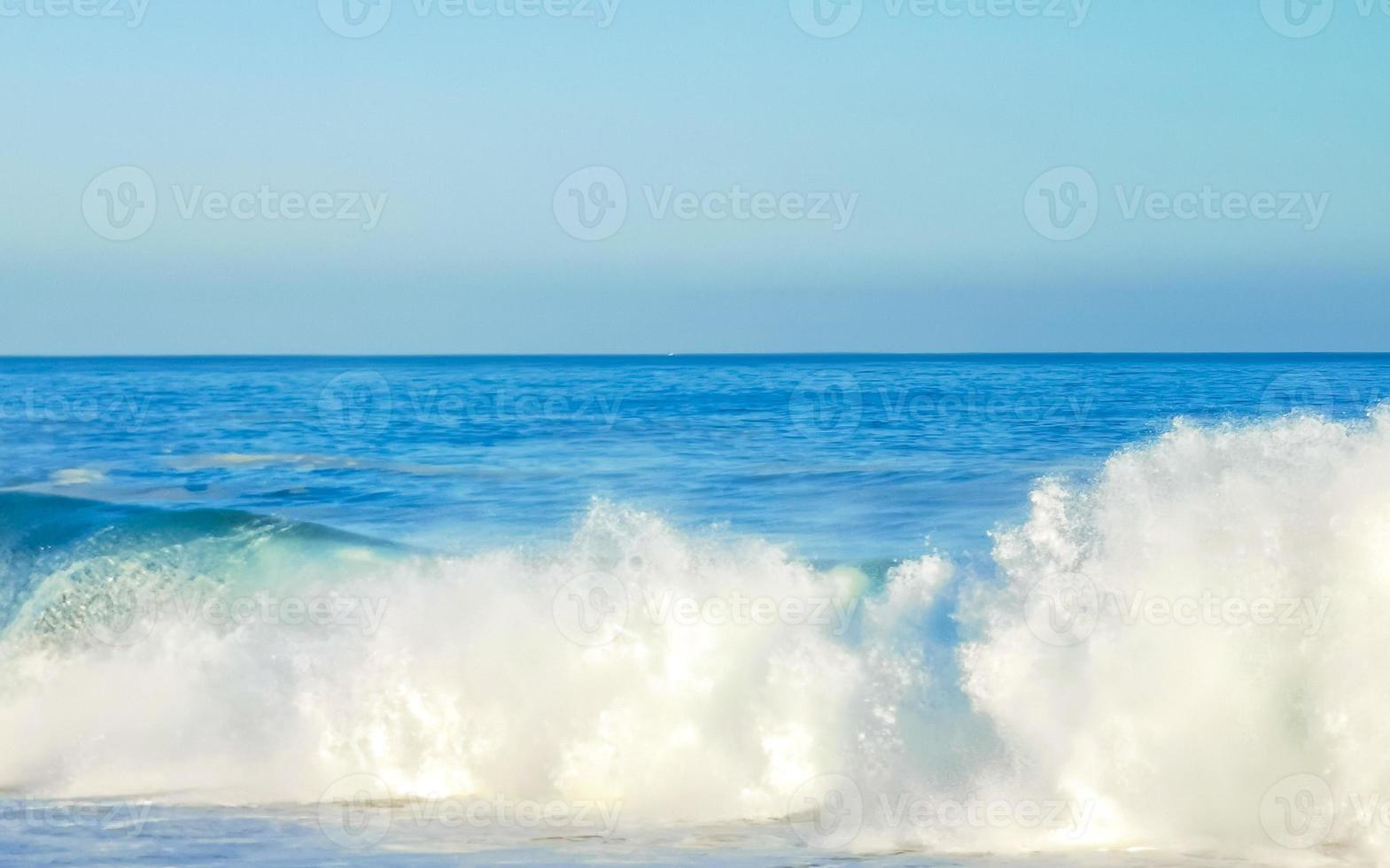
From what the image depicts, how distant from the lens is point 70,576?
46.3 ft

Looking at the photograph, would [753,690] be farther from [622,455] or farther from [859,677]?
[622,455]

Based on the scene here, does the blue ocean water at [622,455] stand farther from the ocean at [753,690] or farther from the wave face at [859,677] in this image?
the wave face at [859,677]

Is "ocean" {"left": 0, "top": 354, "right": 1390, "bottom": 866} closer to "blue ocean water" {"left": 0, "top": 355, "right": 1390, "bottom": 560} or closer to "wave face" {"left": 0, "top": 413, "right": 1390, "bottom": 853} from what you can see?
"wave face" {"left": 0, "top": 413, "right": 1390, "bottom": 853}

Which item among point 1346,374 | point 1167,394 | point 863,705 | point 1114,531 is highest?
point 1346,374

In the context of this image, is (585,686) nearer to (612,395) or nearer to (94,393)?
(612,395)

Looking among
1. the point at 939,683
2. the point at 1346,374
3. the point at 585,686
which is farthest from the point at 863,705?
the point at 1346,374

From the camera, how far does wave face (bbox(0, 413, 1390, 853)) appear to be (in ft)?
29.3

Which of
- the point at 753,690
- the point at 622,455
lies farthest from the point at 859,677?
the point at 622,455

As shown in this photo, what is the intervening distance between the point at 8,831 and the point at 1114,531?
7364 millimetres

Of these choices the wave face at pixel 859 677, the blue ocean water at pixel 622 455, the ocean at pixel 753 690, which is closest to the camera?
the ocean at pixel 753 690

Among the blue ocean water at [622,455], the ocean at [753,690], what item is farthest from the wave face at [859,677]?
the blue ocean water at [622,455]

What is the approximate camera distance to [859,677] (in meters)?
10.3

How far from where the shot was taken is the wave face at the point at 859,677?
8.93 metres

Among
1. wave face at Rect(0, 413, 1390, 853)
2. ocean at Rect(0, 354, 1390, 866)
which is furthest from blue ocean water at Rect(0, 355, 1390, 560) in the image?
wave face at Rect(0, 413, 1390, 853)
